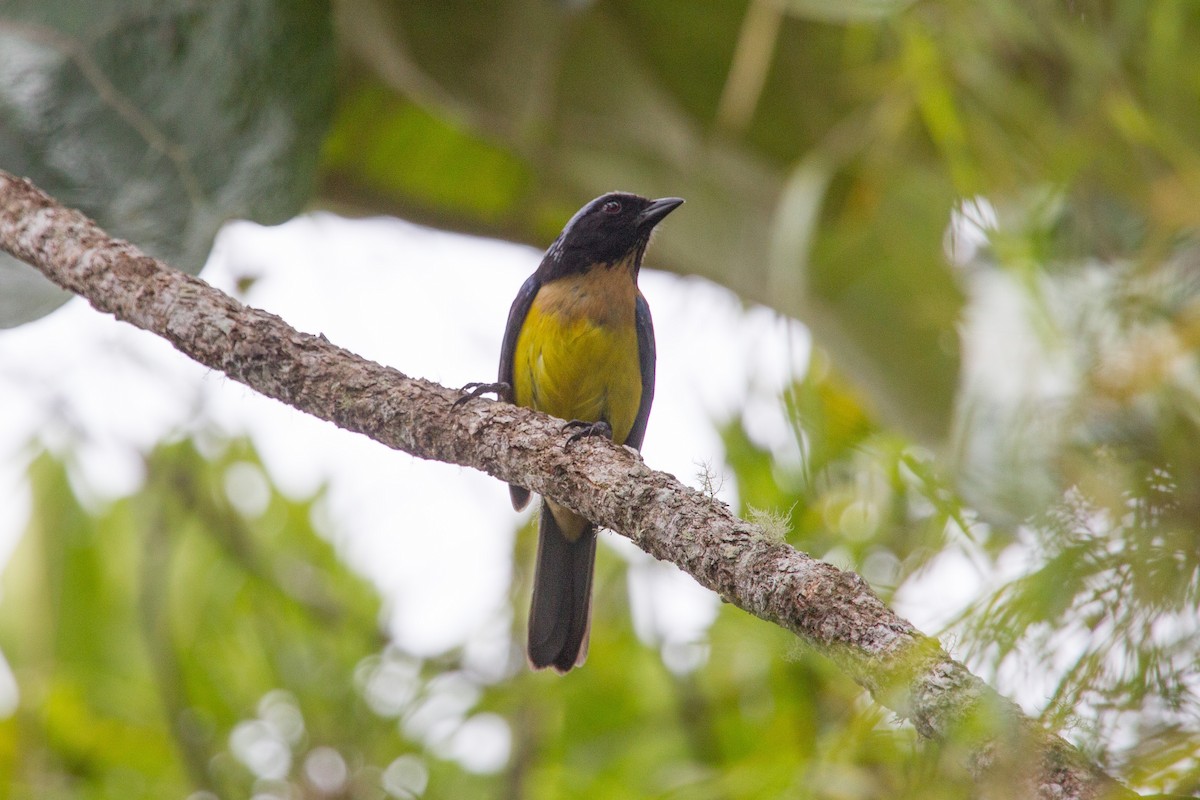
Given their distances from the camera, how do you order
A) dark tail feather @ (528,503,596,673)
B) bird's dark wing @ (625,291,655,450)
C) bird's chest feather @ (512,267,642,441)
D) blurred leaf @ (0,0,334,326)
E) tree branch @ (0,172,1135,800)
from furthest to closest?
bird's dark wing @ (625,291,655,450) < bird's chest feather @ (512,267,642,441) < dark tail feather @ (528,503,596,673) < blurred leaf @ (0,0,334,326) < tree branch @ (0,172,1135,800)

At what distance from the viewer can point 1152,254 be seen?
1.86 metres

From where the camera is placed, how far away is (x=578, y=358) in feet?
10.3

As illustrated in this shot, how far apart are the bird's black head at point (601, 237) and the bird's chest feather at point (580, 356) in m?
0.09

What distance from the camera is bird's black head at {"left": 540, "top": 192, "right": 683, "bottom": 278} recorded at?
340 centimetres

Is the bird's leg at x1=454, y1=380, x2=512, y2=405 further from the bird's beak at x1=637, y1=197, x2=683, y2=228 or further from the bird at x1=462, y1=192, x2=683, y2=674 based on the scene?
the bird's beak at x1=637, y1=197, x2=683, y2=228

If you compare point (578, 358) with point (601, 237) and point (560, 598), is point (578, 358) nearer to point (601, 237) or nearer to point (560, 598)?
point (601, 237)

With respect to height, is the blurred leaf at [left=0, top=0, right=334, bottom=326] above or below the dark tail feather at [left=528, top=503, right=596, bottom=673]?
above

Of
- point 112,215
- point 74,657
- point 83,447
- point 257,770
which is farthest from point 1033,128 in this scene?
point 74,657

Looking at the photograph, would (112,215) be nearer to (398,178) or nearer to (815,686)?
(398,178)

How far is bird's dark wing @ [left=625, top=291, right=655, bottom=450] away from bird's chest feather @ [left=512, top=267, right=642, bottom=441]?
0.17 feet

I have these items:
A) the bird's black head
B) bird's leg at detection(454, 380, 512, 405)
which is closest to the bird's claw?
bird's leg at detection(454, 380, 512, 405)

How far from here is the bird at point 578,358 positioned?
308 cm

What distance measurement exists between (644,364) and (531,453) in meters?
1.81

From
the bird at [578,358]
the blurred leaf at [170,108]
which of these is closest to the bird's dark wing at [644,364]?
the bird at [578,358]
